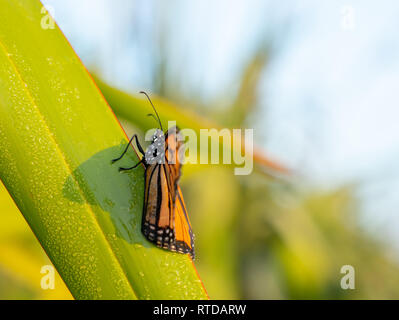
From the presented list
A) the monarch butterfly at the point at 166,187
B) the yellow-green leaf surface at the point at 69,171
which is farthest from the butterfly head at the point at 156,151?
the yellow-green leaf surface at the point at 69,171

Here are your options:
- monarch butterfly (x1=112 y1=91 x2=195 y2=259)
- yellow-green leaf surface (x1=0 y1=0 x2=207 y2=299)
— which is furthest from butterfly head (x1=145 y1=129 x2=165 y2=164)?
yellow-green leaf surface (x1=0 y1=0 x2=207 y2=299)

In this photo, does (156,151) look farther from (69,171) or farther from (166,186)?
(69,171)

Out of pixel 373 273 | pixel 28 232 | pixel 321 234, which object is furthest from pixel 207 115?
pixel 373 273

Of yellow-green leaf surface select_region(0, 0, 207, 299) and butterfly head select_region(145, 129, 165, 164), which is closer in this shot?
yellow-green leaf surface select_region(0, 0, 207, 299)

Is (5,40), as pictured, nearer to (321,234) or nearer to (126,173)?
(126,173)

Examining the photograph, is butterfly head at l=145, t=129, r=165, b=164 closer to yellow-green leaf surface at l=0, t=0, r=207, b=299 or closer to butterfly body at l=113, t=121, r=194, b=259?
butterfly body at l=113, t=121, r=194, b=259

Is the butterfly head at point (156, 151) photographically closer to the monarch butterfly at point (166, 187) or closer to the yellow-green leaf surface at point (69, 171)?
Answer: the monarch butterfly at point (166, 187)
